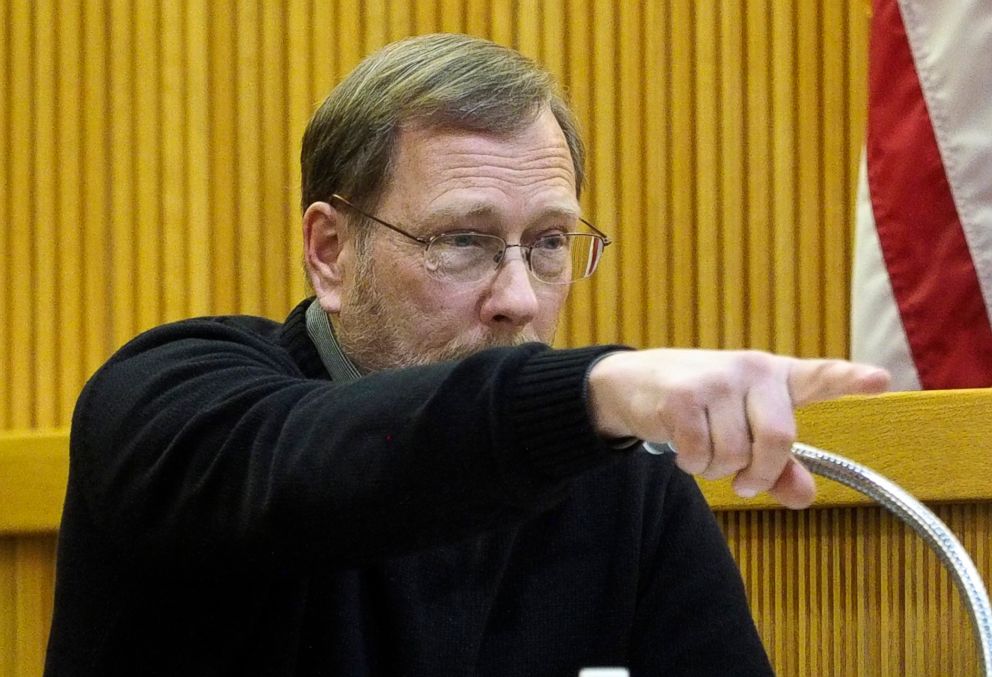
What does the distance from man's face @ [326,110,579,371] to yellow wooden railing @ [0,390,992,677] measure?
0.60 m

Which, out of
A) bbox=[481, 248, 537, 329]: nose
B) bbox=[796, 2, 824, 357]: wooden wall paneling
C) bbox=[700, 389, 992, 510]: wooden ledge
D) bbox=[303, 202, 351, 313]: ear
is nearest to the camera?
bbox=[481, 248, 537, 329]: nose

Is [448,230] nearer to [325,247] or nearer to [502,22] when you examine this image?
[325,247]

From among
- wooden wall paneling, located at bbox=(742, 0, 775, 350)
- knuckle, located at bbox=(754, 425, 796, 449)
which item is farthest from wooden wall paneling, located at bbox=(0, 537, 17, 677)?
knuckle, located at bbox=(754, 425, 796, 449)

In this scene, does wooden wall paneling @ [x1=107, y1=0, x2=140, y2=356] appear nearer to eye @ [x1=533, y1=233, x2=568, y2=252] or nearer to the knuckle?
eye @ [x1=533, y1=233, x2=568, y2=252]

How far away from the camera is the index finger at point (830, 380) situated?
28.7 inches

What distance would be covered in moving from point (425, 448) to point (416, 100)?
65 centimetres

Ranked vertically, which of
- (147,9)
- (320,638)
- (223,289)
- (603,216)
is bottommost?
(320,638)

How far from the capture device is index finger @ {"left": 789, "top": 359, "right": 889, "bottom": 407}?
0.73 meters

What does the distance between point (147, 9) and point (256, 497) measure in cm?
142

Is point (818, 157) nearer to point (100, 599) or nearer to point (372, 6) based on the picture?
point (372, 6)

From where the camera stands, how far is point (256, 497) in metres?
1.00

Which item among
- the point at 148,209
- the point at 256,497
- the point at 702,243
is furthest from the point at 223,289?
the point at 256,497

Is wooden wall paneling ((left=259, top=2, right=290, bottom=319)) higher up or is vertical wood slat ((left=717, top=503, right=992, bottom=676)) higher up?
wooden wall paneling ((left=259, top=2, right=290, bottom=319))

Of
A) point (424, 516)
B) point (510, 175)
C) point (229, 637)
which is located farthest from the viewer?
point (510, 175)
